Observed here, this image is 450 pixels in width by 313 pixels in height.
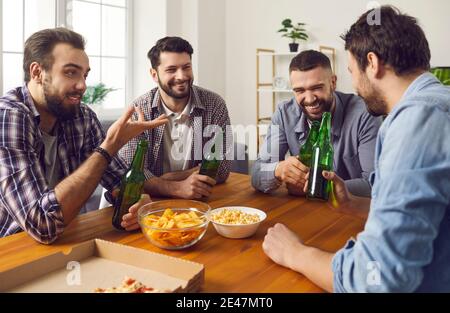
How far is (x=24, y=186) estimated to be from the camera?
1.27 metres

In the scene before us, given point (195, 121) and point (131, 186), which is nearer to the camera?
point (131, 186)

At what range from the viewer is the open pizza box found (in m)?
0.90

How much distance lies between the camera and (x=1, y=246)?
1.17 m

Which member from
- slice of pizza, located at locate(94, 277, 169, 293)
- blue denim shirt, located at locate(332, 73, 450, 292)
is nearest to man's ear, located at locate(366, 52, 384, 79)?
blue denim shirt, located at locate(332, 73, 450, 292)

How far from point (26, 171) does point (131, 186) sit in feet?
1.01

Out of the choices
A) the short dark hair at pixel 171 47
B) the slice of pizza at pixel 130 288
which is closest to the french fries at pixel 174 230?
the slice of pizza at pixel 130 288

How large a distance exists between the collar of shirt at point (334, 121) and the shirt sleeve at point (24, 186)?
1.21m

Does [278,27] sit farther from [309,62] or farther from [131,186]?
[131,186]

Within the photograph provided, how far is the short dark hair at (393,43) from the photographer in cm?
104

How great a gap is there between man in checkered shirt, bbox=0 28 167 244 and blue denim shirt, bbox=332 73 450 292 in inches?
28.6

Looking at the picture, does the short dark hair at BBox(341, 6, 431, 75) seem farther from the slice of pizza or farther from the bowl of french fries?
the slice of pizza

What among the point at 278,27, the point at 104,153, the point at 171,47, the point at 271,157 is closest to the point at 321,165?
the point at 271,157
